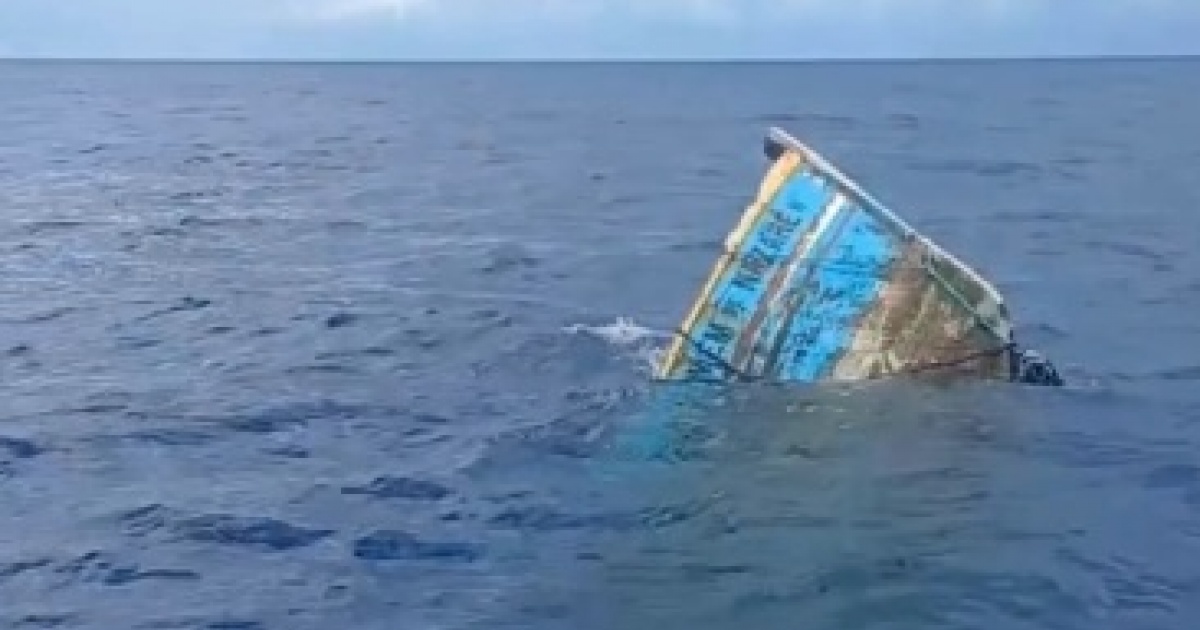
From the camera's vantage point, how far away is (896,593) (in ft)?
28.8

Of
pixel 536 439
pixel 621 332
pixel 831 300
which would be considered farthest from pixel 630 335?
pixel 536 439

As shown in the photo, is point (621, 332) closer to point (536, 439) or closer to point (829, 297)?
point (829, 297)

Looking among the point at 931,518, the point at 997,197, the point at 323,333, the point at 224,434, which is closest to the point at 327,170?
the point at 997,197

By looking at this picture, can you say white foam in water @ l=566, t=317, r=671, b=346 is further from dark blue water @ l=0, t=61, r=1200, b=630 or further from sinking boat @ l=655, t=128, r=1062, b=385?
sinking boat @ l=655, t=128, r=1062, b=385

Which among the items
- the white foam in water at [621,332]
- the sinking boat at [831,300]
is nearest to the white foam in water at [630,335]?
the white foam in water at [621,332]

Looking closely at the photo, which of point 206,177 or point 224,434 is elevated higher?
point 206,177

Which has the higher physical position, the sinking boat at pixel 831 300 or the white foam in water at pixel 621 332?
the sinking boat at pixel 831 300

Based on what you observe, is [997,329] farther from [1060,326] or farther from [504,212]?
[504,212]

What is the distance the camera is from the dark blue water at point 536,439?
8.84 metres

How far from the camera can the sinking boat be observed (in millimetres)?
12453

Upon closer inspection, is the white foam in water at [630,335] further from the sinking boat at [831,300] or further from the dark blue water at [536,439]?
the sinking boat at [831,300]

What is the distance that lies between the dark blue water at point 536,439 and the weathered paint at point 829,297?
0.30 m

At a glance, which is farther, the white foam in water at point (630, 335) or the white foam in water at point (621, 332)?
the white foam in water at point (621, 332)

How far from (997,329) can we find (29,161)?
106 feet
